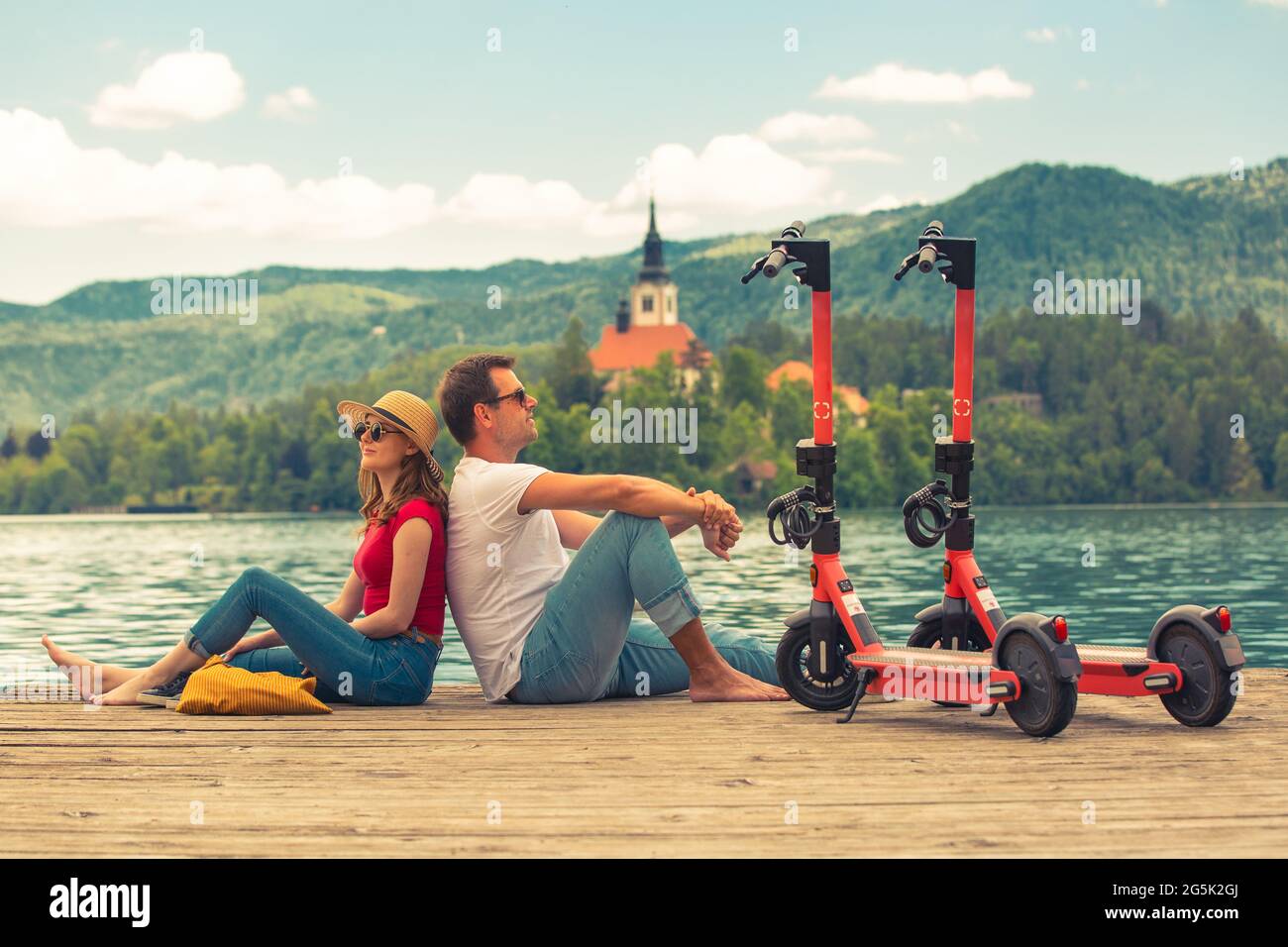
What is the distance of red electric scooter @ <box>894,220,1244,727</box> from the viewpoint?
5422 millimetres

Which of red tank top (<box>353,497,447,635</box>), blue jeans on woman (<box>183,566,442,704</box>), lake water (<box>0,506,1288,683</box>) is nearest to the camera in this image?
blue jeans on woman (<box>183,566,442,704</box>)

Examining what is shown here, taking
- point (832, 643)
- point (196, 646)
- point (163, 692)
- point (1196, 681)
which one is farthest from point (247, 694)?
point (1196, 681)

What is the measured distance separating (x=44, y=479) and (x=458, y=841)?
5429 inches

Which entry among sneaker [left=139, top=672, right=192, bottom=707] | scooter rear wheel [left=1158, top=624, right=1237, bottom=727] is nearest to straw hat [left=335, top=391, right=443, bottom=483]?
sneaker [left=139, top=672, right=192, bottom=707]

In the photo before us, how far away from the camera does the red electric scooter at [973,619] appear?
542cm

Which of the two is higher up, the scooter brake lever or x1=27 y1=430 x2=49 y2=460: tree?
the scooter brake lever

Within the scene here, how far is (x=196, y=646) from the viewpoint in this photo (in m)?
6.27

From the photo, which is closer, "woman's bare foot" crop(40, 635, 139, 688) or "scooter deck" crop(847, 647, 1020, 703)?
"scooter deck" crop(847, 647, 1020, 703)

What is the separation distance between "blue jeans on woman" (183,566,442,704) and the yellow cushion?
10 centimetres

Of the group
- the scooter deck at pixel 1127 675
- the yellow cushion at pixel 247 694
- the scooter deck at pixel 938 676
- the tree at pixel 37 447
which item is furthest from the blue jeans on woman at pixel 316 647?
the tree at pixel 37 447

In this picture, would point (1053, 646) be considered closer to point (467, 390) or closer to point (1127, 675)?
point (1127, 675)

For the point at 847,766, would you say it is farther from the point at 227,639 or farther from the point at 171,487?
the point at 171,487

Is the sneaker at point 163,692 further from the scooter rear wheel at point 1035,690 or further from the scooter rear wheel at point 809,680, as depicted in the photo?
the scooter rear wheel at point 1035,690

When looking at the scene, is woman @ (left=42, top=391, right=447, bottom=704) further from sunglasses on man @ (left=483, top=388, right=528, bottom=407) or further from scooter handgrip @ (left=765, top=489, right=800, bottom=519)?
scooter handgrip @ (left=765, top=489, right=800, bottom=519)
